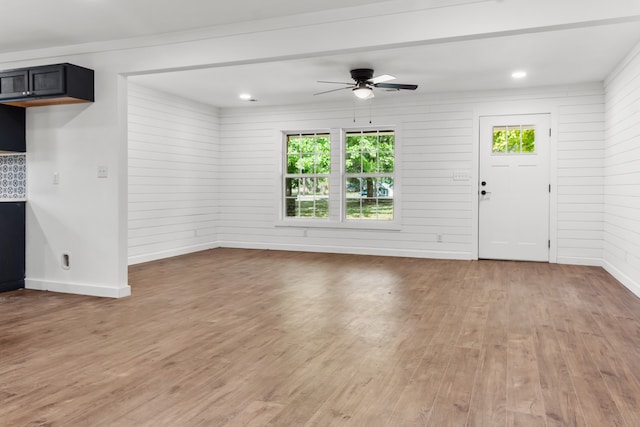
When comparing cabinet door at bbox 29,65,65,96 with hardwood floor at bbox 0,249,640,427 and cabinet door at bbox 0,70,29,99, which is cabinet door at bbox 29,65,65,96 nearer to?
cabinet door at bbox 0,70,29,99

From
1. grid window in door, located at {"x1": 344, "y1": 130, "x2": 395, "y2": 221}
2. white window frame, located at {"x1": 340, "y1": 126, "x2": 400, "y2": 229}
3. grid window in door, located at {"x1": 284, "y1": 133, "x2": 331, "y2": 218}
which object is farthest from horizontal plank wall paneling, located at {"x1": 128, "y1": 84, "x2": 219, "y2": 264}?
grid window in door, located at {"x1": 344, "y1": 130, "x2": 395, "y2": 221}

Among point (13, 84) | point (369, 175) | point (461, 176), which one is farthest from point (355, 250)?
point (13, 84)

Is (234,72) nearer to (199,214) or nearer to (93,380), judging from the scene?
(199,214)

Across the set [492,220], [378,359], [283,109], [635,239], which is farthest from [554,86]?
[378,359]

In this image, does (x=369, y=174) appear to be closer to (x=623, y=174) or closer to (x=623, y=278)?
(x=623, y=174)

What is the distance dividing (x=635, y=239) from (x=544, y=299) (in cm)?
131

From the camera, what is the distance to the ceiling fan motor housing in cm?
587

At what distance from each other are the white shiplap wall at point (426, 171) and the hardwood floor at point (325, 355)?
1.90 meters

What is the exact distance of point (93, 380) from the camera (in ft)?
8.54

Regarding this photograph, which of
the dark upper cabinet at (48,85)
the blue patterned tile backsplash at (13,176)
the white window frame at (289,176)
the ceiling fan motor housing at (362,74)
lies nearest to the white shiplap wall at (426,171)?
the white window frame at (289,176)

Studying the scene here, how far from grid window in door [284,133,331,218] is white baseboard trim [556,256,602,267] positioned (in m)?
3.83

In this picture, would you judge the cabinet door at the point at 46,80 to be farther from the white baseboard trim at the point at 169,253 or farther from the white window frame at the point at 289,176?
the white window frame at the point at 289,176

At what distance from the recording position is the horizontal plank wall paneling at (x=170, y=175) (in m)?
6.82

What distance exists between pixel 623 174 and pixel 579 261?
1770mm
